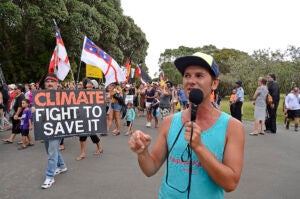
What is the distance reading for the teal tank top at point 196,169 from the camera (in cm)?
145

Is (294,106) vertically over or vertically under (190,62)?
under

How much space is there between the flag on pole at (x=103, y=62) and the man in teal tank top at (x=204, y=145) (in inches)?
209

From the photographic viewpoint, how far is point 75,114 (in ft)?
15.9

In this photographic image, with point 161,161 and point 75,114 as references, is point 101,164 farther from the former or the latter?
point 161,161

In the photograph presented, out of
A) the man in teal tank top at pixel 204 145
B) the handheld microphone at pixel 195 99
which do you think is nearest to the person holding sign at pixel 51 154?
the man in teal tank top at pixel 204 145

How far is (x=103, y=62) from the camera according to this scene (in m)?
6.85

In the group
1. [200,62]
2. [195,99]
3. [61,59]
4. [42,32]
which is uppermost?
[42,32]

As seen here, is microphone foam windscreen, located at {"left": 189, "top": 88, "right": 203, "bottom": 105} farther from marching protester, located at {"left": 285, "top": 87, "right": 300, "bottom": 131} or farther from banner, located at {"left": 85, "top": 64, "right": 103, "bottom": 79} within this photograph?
marching protester, located at {"left": 285, "top": 87, "right": 300, "bottom": 131}

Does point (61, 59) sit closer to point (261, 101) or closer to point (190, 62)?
point (261, 101)

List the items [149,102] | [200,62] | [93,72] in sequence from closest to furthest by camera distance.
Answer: [200,62], [93,72], [149,102]

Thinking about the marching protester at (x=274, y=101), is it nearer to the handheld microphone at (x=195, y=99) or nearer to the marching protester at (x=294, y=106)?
the marching protester at (x=294, y=106)

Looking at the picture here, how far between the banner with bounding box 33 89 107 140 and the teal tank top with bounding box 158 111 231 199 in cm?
342

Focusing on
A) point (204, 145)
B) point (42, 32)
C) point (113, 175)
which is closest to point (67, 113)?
point (113, 175)

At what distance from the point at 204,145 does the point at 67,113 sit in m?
3.86
